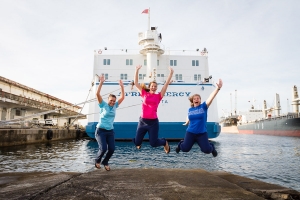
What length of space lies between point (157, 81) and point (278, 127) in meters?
31.9

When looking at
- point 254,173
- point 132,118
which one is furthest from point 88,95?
point 254,173

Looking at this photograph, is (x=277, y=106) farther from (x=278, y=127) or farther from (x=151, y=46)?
(x=151, y=46)

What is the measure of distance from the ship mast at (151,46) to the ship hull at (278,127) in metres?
26.5

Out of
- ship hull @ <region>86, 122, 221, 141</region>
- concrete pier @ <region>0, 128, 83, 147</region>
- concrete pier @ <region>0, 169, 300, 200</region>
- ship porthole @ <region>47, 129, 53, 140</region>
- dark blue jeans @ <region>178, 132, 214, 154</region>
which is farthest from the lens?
ship porthole @ <region>47, 129, 53, 140</region>

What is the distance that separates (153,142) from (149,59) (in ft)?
53.6

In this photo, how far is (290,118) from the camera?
1387 inches

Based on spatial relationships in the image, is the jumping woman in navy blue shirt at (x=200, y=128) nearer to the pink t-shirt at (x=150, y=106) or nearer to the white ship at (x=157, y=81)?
the pink t-shirt at (x=150, y=106)

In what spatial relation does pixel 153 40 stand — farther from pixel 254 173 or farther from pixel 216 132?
pixel 254 173

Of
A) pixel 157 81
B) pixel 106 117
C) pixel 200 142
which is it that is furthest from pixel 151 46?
pixel 200 142

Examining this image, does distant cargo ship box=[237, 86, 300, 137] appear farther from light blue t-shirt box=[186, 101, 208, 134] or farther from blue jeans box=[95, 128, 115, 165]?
blue jeans box=[95, 128, 115, 165]

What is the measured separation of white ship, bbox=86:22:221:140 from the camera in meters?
16.6

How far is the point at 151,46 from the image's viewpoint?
812 inches

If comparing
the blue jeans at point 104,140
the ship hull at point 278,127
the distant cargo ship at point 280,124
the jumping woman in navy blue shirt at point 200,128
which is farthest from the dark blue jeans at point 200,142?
the ship hull at point 278,127

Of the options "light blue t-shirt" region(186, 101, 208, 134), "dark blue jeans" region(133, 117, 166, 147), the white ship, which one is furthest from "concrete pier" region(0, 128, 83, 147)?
"light blue t-shirt" region(186, 101, 208, 134)
